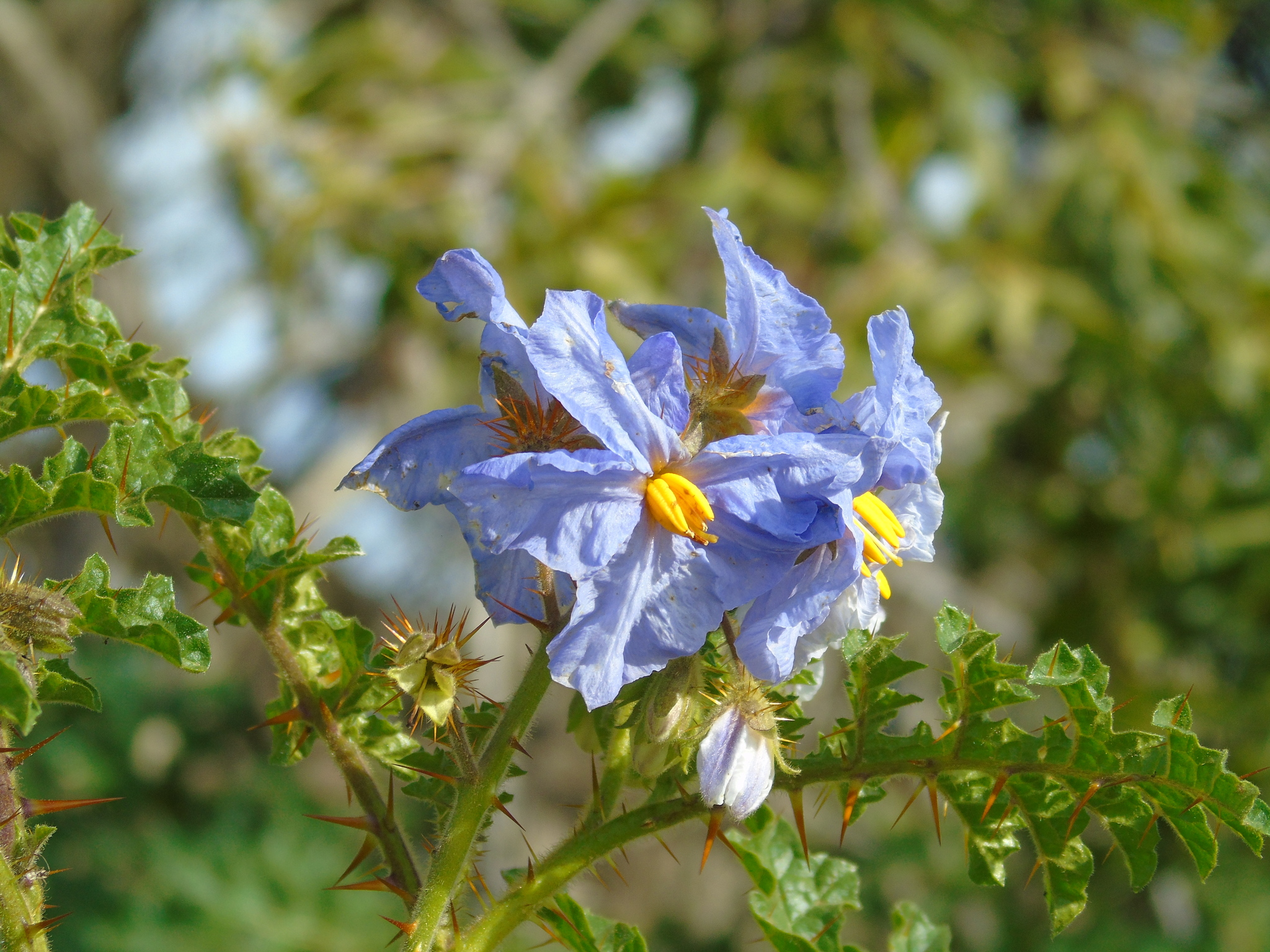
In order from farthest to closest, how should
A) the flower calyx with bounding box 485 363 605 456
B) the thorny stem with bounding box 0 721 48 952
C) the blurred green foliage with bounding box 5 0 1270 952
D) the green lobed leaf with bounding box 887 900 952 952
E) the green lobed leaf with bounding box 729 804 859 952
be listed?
the blurred green foliage with bounding box 5 0 1270 952 → the green lobed leaf with bounding box 887 900 952 952 → the green lobed leaf with bounding box 729 804 859 952 → the flower calyx with bounding box 485 363 605 456 → the thorny stem with bounding box 0 721 48 952

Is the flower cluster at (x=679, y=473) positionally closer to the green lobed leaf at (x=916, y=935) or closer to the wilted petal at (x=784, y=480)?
the wilted petal at (x=784, y=480)

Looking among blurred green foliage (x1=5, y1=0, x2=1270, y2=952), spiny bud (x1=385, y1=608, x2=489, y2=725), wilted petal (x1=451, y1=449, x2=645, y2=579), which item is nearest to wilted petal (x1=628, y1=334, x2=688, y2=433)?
wilted petal (x1=451, y1=449, x2=645, y2=579)

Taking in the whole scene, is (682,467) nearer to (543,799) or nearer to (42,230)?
(42,230)

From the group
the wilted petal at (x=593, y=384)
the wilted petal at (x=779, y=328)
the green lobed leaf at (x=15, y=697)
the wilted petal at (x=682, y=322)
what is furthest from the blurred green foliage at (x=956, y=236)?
the green lobed leaf at (x=15, y=697)

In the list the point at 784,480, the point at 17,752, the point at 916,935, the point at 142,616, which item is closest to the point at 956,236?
the point at 916,935

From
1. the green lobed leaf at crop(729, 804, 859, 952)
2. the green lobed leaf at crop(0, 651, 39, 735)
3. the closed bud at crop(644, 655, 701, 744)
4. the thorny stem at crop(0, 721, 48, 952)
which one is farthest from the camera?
the green lobed leaf at crop(729, 804, 859, 952)

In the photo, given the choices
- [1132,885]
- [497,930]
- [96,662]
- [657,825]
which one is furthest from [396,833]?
[96,662]

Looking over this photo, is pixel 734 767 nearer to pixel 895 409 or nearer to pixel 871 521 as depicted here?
pixel 871 521

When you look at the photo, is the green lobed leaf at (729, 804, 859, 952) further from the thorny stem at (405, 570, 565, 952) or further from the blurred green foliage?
the blurred green foliage
